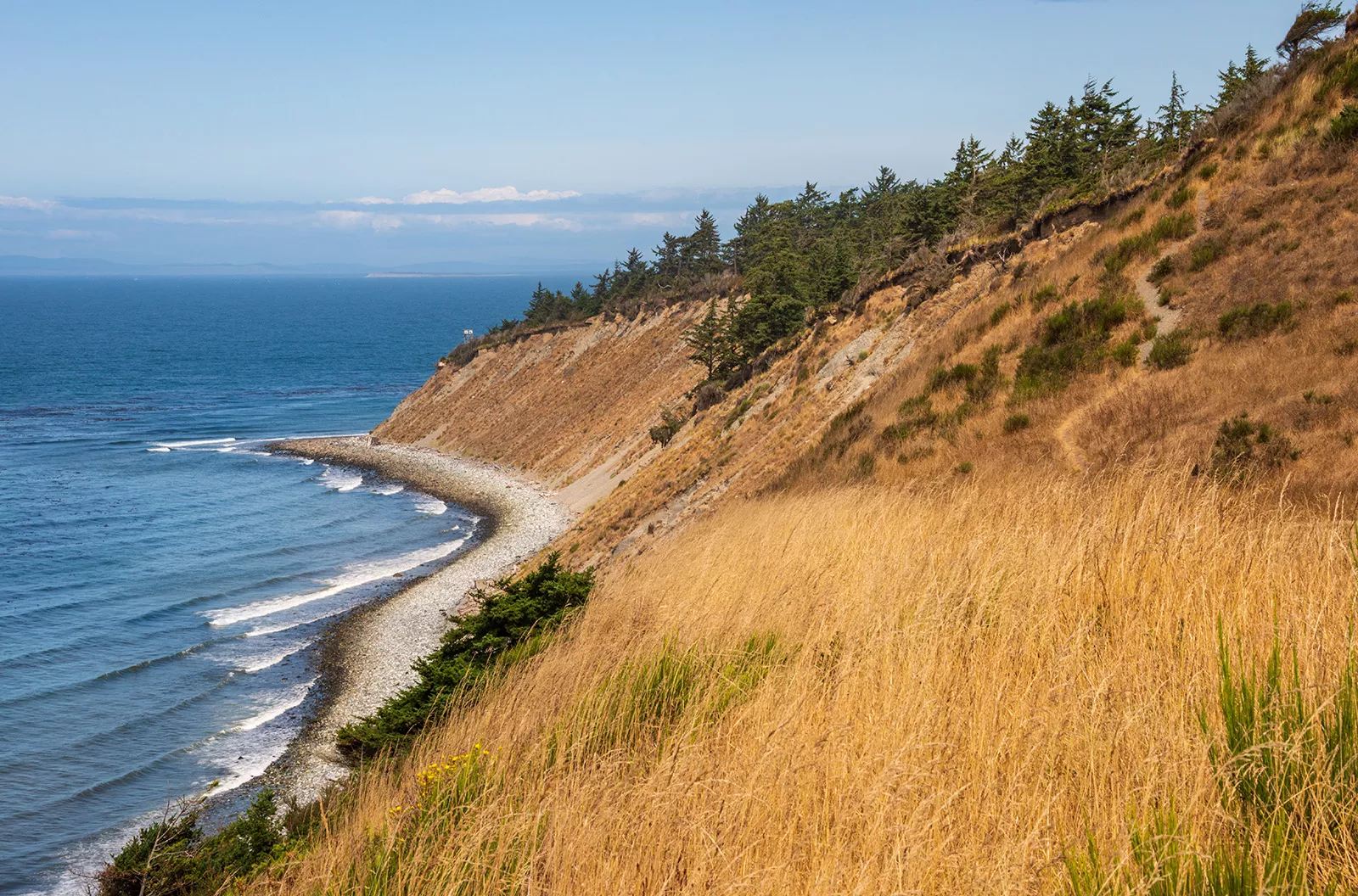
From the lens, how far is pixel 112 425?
84.4 metres

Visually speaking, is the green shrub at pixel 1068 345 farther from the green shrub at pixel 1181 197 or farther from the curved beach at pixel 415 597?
the curved beach at pixel 415 597

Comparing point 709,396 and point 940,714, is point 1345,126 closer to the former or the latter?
point 940,714

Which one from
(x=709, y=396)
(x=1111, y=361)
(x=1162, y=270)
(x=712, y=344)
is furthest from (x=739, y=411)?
(x=1111, y=361)

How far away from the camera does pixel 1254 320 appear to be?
18422 millimetres

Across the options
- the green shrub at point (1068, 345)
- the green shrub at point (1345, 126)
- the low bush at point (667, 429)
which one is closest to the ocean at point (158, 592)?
the low bush at point (667, 429)

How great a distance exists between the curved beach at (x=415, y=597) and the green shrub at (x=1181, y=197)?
902 inches

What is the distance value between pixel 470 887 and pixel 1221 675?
3.77 metres

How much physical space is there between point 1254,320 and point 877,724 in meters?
18.5

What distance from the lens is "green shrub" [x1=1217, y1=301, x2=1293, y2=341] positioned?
1792cm

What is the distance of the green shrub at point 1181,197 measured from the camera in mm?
24420

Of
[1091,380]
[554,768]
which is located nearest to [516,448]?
[1091,380]

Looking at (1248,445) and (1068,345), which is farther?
(1068,345)

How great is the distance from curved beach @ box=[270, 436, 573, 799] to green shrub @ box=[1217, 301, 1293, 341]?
62.8 ft

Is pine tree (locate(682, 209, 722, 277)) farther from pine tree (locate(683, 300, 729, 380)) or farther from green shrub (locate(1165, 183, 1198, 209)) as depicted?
green shrub (locate(1165, 183, 1198, 209))
